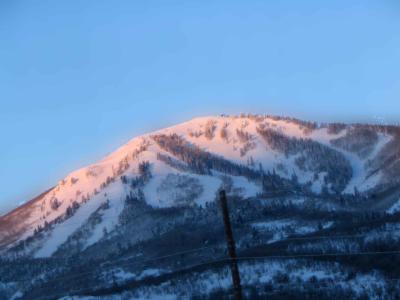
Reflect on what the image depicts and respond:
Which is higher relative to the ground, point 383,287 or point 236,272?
point 236,272

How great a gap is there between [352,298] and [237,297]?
138788 millimetres

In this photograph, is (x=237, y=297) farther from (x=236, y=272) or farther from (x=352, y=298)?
(x=352, y=298)

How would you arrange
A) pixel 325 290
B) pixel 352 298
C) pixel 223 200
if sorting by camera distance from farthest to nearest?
pixel 325 290 < pixel 352 298 < pixel 223 200

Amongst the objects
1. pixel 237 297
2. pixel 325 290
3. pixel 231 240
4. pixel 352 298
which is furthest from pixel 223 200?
pixel 325 290

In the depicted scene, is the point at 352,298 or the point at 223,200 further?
the point at 352,298

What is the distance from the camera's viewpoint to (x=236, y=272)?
166 feet

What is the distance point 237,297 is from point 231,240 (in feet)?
12.2

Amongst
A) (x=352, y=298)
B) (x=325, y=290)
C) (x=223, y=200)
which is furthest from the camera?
(x=325, y=290)

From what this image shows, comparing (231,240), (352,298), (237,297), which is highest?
(231,240)

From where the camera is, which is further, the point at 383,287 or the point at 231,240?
the point at 383,287

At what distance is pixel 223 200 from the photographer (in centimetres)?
4966

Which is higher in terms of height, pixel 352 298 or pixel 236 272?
pixel 236 272

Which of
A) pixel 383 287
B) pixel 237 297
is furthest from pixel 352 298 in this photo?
pixel 237 297

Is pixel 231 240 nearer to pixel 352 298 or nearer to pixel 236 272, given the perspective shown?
pixel 236 272
